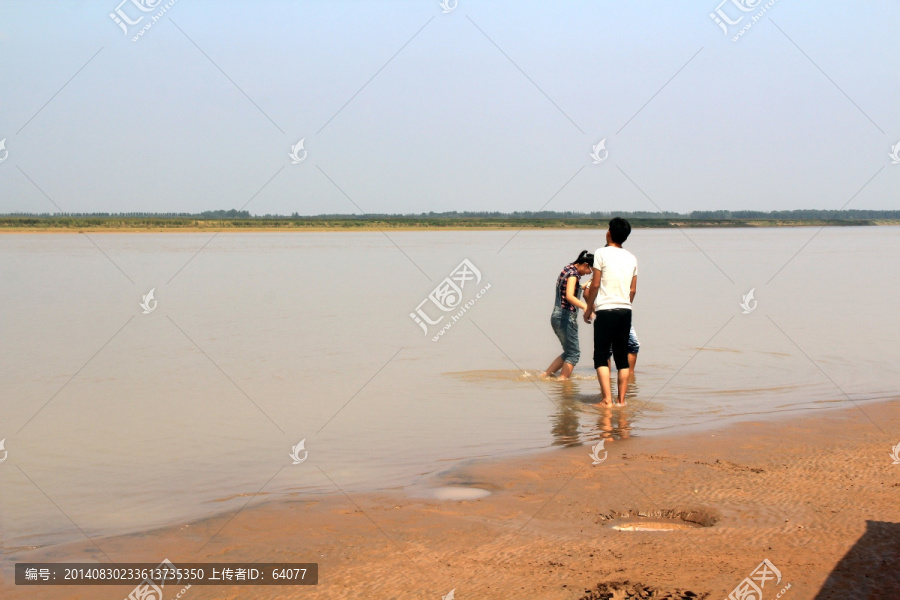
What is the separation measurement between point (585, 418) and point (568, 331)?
1882 millimetres

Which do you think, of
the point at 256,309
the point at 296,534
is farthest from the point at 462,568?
the point at 256,309

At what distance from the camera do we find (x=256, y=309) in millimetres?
15875

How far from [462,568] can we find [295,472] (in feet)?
7.90

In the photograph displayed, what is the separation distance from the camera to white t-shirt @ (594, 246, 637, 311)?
7.78 m

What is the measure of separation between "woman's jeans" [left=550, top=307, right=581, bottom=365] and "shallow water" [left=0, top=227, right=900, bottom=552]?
332mm

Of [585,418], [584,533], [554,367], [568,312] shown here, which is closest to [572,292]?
[568,312]

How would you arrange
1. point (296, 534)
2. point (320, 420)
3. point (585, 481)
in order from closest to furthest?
point (296, 534) → point (585, 481) → point (320, 420)

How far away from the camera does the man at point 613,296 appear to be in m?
7.79

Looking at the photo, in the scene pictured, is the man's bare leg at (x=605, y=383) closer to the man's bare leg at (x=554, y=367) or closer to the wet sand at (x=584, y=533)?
the wet sand at (x=584, y=533)

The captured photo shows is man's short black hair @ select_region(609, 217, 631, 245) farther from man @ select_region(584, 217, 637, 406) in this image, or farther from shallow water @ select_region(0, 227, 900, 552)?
shallow water @ select_region(0, 227, 900, 552)

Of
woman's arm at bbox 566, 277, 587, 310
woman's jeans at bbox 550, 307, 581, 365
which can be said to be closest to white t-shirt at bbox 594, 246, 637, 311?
woman's arm at bbox 566, 277, 587, 310

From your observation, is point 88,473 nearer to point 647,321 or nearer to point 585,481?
point 585,481

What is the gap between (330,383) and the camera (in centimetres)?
950

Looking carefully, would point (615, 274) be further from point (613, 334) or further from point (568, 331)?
point (568, 331)
